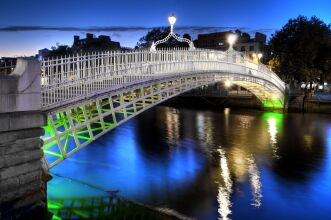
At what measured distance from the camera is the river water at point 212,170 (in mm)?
10750

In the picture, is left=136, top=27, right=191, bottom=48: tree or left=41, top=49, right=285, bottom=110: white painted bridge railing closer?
left=41, top=49, right=285, bottom=110: white painted bridge railing

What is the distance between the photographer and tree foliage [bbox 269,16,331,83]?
3425 centimetres

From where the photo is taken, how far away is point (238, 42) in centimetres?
6153

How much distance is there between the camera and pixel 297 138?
73.5ft

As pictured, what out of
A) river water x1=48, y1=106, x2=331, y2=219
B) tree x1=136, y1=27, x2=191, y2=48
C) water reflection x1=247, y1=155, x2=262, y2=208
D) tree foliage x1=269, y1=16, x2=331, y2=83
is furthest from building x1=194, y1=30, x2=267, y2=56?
water reflection x1=247, y1=155, x2=262, y2=208

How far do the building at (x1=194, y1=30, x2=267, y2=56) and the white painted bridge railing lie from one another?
41476mm

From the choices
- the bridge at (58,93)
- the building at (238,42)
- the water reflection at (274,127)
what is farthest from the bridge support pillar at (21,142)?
the building at (238,42)

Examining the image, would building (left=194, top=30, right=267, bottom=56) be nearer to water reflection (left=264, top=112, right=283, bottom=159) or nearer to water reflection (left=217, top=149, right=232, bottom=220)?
water reflection (left=264, top=112, right=283, bottom=159)

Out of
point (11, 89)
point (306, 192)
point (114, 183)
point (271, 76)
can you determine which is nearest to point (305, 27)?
point (271, 76)

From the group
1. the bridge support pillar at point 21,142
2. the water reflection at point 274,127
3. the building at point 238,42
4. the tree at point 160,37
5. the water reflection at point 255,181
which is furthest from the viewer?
the building at point 238,42

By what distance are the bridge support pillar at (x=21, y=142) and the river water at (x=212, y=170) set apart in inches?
97.5

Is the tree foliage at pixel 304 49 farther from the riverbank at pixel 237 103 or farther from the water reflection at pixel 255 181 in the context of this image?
the water reflection at pixel 255 181

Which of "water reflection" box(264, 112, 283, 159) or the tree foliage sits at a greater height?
the tree foliage

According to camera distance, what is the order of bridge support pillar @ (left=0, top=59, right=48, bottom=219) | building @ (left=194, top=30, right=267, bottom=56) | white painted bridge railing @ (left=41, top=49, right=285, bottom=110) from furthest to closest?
1. building @ (left=194, top=30, right=267, bottom=56)
2. white painted bridge railing @ (left=41, top=49, right=285, bottom=110)
3. bridge support pillar @ (left=0, top=59, right=48, bottom=219)
